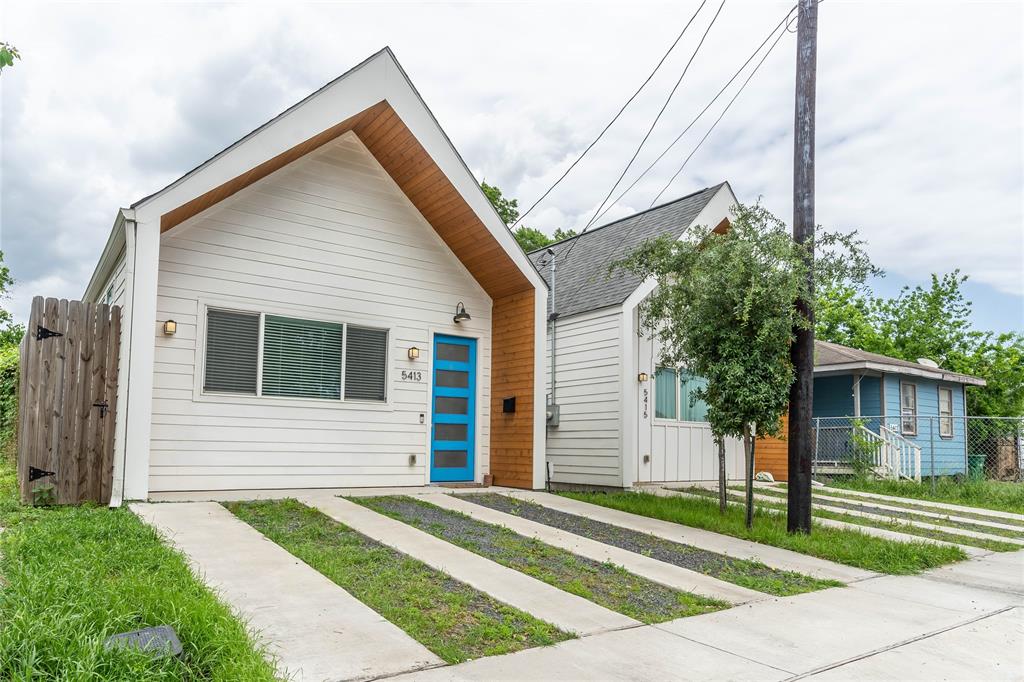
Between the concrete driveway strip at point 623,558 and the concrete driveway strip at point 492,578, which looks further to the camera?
the concrete driveway strip at point 623,558

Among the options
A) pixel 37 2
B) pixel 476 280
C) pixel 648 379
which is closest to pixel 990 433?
pixel 648 379

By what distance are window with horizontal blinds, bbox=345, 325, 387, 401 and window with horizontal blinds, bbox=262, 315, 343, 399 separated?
14 cm

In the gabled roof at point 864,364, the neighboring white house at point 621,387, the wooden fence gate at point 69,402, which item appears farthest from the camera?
the gabled roof at point 864,364

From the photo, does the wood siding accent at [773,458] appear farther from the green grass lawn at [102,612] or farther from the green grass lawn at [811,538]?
the green grass lawn at [102,612]

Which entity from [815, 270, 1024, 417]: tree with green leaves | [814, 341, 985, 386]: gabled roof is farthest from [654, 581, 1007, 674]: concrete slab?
[815, 270, 1024, 417]: tree with green leaves

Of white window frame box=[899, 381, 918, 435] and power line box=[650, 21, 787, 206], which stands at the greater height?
power line box=[650, 21, 787, 206]

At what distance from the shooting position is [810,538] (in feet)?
23.8

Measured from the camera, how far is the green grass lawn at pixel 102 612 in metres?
2.77

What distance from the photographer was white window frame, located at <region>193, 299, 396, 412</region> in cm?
816

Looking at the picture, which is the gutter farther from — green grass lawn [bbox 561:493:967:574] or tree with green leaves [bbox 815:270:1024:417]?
tree with green leaves [bbox 815:270:1024:417]

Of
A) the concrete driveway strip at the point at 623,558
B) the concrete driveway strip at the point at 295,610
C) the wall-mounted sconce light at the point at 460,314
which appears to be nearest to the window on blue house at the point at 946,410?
the wall-mounted sconce light at the point at 460,314

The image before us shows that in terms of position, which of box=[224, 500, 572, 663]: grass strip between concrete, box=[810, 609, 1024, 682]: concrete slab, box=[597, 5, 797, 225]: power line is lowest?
box=[810, 609, 1024, 682]: concrete slab

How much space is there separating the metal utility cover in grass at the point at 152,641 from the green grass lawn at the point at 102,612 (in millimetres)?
50

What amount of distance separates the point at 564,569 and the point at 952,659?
2573mm
